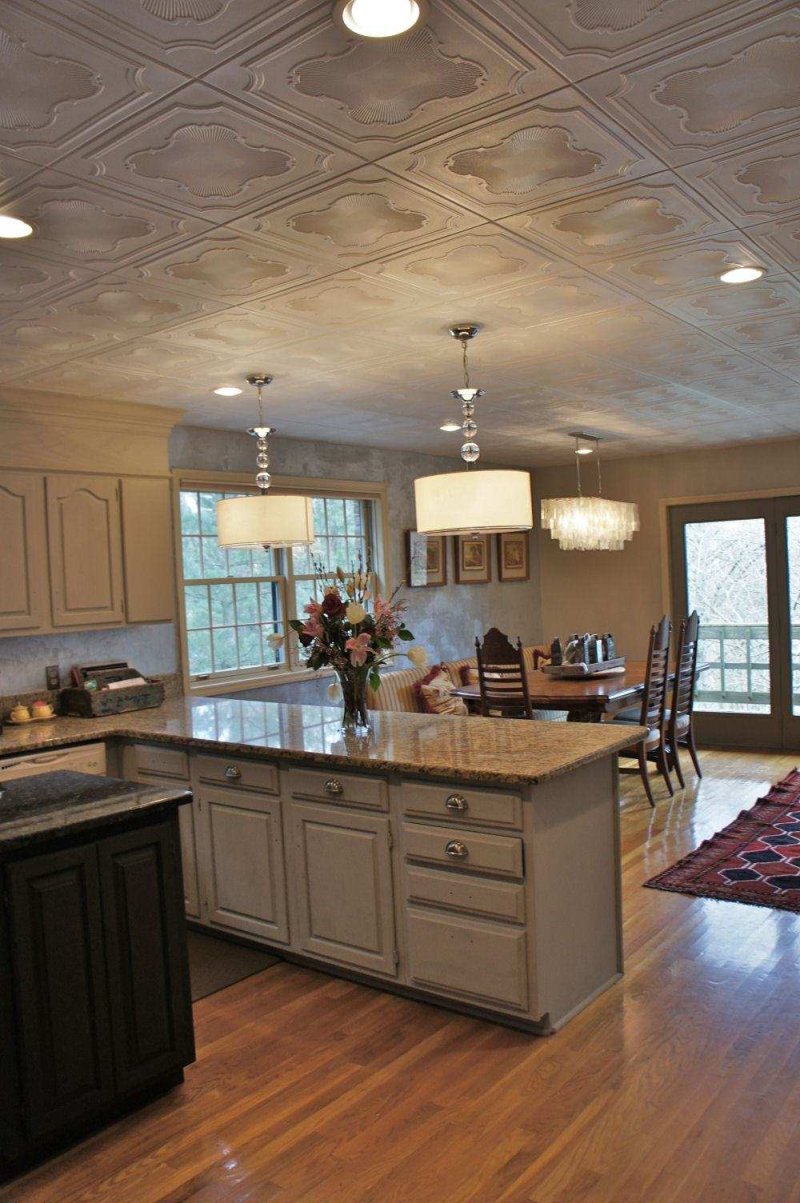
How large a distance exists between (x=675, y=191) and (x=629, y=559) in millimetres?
6016

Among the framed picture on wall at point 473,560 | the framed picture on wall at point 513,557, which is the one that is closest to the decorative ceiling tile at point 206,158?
the framed picture on wall at point 473,560

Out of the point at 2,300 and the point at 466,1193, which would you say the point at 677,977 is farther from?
the point at 2,300

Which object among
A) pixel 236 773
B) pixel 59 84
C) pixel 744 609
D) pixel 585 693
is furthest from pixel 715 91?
pixel 744 609

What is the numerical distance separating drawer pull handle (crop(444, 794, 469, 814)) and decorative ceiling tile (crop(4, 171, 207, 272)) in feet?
6.08

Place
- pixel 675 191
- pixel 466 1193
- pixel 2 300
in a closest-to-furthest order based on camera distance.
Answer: pixel 466 1193
pixel 675 191
pixel 2 300

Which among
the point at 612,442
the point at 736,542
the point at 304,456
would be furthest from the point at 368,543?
the point at 736,542

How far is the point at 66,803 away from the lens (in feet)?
8.52

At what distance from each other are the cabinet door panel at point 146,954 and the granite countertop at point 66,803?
0.08 m

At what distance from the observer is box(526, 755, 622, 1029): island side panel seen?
2.81 meters

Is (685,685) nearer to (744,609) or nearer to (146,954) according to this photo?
(744,609)

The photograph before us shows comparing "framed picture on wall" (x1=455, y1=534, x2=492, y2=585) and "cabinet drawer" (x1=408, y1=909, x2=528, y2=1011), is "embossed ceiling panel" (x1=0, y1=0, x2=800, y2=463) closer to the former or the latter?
"cabinet drawer" (x1=408, y1=909, x2=528, y2=1011)

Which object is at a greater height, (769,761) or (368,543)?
(368,543)

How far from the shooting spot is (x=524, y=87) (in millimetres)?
1823

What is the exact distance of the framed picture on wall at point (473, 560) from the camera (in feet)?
25.3
